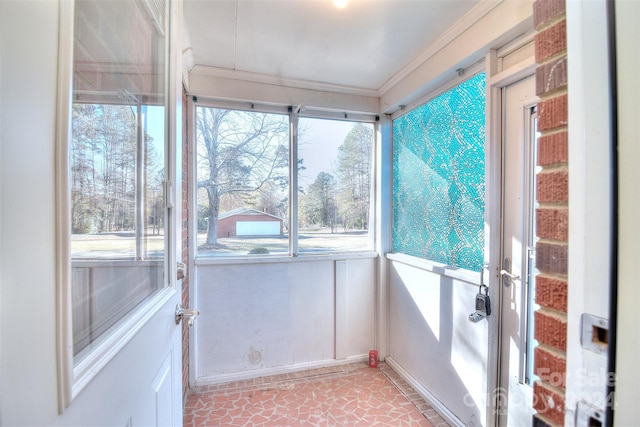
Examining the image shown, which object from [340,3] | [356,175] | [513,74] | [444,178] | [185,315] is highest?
[340,3]

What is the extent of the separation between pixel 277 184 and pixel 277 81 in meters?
0.85

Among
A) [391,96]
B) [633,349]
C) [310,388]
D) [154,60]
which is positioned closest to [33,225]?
[154,60]

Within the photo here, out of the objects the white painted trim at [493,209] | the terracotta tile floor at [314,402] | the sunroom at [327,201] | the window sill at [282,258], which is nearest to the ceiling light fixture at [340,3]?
the sunroom at [327,201]

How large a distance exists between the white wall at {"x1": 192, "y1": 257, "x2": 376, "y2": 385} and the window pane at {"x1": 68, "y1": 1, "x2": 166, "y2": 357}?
138 centimetres

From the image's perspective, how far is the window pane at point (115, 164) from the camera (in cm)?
55

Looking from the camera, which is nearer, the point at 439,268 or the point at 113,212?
the point at 113,212

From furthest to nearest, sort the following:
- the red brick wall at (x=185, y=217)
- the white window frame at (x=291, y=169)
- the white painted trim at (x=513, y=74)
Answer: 1. the white window frame at (x=291, y=169)
2. the red brick wall at (x=185, y=217)
3. the white painted trim at (x=513, y=74)

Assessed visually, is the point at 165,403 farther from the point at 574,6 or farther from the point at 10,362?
the point at 574,6

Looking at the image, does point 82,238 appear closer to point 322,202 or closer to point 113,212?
point 113,212

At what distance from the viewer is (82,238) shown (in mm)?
561

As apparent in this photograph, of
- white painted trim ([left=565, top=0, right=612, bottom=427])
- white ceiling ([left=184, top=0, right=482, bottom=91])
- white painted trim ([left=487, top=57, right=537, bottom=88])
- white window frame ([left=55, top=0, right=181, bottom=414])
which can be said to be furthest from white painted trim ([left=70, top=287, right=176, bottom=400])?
→ white painted trim ([left=487, top=57, right=537, bottom=88])

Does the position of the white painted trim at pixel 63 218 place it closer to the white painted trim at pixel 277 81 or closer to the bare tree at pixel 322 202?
the white painted trim at pixel 277 81

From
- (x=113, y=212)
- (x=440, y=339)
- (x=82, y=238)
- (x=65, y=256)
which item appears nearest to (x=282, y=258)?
(x=440, y=339)

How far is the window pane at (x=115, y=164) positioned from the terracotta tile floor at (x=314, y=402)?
1472 mm
